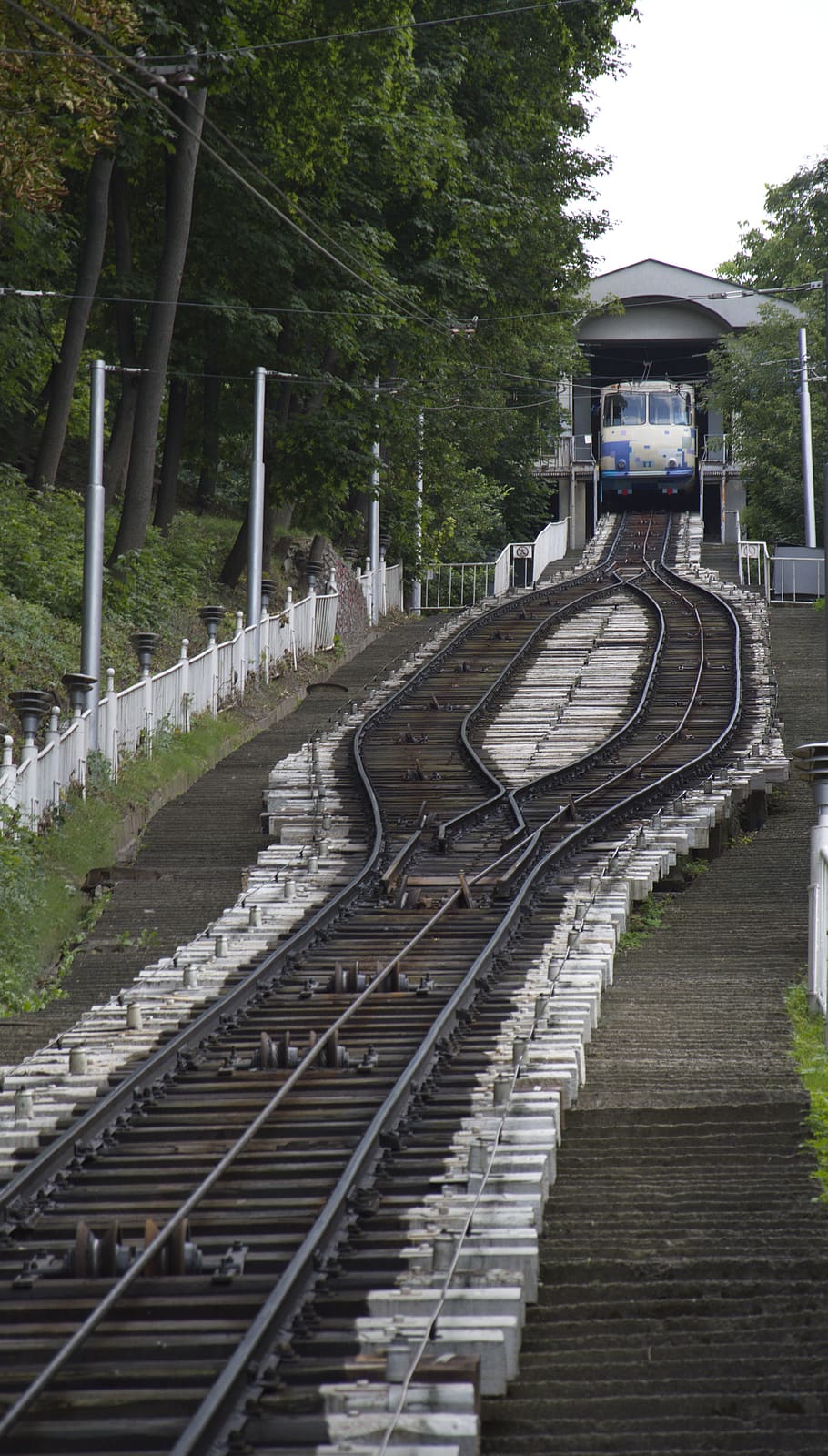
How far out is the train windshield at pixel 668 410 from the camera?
5662cm

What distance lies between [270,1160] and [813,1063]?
3.49 meters

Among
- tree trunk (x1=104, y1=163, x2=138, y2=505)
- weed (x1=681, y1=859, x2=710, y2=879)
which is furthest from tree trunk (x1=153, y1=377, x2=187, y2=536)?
weed (x1=681, y1=859, x2=710, y2=879)

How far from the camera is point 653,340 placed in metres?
71.6

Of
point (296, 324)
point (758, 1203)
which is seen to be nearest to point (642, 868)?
point (758, 1203)

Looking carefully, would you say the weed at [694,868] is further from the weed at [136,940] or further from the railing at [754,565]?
the railing at [754,565]

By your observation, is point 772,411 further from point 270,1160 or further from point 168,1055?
point 270,1160

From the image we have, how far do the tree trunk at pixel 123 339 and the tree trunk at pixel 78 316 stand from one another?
114cm

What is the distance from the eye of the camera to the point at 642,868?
16125 millimetres

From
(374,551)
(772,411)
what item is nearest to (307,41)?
(374,551)

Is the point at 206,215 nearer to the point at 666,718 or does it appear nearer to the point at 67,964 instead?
the point at 666,718

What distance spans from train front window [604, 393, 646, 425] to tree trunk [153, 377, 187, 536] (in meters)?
23.4

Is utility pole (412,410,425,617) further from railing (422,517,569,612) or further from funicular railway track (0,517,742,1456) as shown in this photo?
funicular railway track (0,517,742,1456)

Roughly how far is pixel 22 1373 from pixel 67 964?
28.7ft

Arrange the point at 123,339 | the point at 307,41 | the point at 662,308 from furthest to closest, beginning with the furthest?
the point at 662,308, the point at 123,339, the point at 307,41
